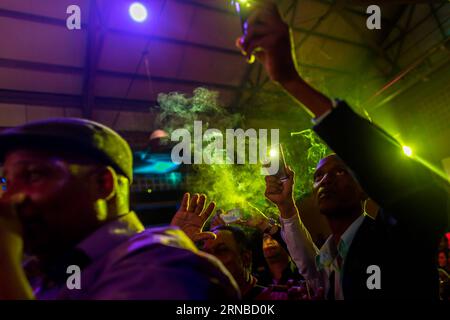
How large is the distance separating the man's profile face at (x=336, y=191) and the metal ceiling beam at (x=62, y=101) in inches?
343

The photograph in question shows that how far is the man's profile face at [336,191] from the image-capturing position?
2.31 meters

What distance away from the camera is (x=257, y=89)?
418 inches

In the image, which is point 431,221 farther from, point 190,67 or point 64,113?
point 64,113

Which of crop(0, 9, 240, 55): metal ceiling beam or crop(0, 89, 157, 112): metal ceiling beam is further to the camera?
crop(0, 89, 157, 112): metal ceiling beam

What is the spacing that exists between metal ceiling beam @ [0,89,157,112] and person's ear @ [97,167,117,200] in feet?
29.2

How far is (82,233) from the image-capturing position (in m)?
1.30

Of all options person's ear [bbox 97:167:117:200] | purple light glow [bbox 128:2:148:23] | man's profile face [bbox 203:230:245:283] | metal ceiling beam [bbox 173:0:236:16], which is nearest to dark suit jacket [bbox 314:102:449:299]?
person's ear [bbox 97:167:117:200]

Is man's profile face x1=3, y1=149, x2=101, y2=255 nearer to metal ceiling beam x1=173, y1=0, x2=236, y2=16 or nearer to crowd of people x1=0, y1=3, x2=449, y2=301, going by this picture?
crowd of people x1=0, y1=3, x2=449, y2=301

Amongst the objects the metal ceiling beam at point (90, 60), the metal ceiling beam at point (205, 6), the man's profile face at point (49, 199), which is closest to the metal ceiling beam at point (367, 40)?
the metal ceiling beam at point (205, 6)

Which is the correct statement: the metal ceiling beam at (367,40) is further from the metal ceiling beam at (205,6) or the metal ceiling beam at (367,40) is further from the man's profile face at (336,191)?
the man's profile face at (336,191)

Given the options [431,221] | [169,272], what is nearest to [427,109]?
[431,221]

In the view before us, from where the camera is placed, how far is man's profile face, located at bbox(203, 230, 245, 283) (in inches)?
128
